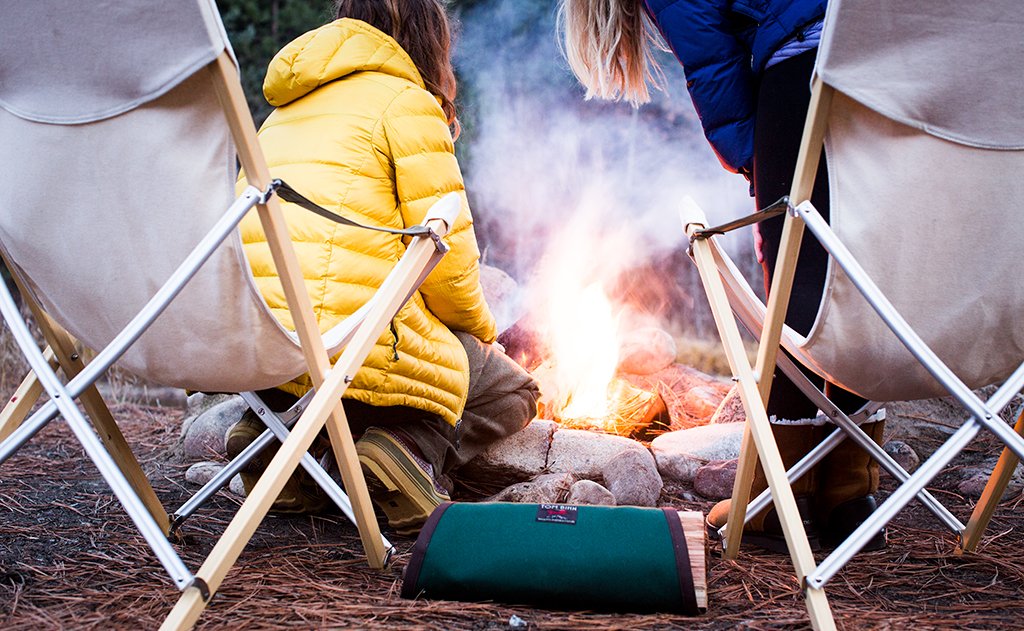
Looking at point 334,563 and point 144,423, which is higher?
point 334,563

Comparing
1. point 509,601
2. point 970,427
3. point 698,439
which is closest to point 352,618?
point 509,601

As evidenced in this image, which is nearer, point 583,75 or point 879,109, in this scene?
point 879,109

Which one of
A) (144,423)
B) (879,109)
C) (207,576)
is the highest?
(879,109)

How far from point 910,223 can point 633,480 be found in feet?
4.37

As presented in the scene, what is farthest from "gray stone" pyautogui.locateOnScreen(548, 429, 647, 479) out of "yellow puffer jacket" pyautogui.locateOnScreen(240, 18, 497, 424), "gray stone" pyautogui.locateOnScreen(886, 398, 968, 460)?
"gray stone" pyautogui.locateOnScreen(886, 398, 968, 460)

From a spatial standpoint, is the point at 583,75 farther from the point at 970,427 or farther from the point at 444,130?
the point at 970,427

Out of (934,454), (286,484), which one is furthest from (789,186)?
(286,484)

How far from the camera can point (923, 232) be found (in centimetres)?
150

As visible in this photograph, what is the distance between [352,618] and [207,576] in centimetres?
32

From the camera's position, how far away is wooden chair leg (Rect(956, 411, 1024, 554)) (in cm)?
189

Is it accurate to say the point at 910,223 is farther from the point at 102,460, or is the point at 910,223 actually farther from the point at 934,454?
the point at 102,460

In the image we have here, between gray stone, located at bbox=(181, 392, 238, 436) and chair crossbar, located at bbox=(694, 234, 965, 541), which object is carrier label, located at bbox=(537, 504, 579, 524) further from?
gray stone, located at bbox=(181, 392, 238, 436)

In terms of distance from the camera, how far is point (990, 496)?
1.96 metres

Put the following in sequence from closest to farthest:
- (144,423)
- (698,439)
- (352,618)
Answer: (352,618) → (698,439) → (144,423)
